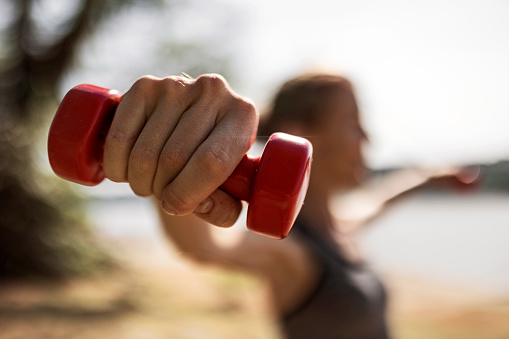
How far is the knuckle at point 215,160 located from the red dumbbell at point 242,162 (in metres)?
0.06

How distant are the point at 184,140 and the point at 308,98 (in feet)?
3.59

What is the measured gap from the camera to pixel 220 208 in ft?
2.04

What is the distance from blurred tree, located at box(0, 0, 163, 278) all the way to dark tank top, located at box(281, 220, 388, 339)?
3569mm

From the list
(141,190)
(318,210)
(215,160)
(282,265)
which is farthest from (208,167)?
(318,210)

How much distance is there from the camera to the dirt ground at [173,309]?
425cm

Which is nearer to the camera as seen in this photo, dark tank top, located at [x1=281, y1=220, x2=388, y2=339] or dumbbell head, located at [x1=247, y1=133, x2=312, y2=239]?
dumbbell head, located at [x1=247, y1=133, x2=312, y2=239]

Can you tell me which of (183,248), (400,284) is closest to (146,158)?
(183,248)

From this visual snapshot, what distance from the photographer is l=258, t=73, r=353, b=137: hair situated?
1.56m

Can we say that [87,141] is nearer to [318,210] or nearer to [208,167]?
[208,167]

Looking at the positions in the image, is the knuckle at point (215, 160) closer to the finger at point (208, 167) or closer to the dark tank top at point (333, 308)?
the finger at point (208, 167)

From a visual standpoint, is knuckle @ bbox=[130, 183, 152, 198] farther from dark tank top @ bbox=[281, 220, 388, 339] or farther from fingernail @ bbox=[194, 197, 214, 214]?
dark tank top @ bbox=[281, 220, 388, 339]

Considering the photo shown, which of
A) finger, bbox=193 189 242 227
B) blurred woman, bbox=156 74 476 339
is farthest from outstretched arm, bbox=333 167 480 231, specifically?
finger, bbox=193 189 242 227

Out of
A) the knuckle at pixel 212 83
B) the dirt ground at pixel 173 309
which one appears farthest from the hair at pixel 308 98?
the dirt ground at pixel 173 309

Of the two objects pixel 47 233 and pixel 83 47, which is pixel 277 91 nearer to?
pixel 83 47
